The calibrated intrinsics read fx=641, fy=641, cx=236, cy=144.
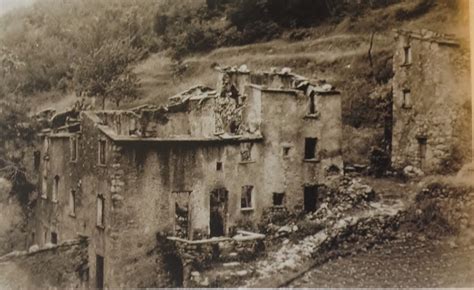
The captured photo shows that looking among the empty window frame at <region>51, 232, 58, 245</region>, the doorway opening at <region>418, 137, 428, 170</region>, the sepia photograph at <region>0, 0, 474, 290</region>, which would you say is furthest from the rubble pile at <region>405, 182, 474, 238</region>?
the empty window frame at <region>51, 232, 58, 245</region>

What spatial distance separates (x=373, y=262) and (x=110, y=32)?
3.39 meters

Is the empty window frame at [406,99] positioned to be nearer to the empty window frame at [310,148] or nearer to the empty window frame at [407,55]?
the empty window frame at [407,55]

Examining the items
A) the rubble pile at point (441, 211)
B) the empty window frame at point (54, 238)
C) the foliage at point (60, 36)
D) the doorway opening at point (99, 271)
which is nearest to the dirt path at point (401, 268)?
the rubble pile at point (441, 211)

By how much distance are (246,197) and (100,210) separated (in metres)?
1.48

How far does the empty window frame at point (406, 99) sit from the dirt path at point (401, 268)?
1.28 m

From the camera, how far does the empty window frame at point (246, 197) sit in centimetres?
649

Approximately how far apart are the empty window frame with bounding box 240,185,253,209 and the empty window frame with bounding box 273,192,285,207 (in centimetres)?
25

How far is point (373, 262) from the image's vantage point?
5.83 metres

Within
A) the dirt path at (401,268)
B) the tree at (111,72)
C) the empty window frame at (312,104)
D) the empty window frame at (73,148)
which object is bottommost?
the dirt path at (401,268)

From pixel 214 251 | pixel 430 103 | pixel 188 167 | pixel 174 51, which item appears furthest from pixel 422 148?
pixel 174 51

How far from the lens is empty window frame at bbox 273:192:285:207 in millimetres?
6435

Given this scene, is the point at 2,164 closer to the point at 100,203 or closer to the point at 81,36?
the point at 100,203

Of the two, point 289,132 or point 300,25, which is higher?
point 300,25

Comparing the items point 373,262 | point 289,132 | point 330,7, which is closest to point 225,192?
point 289,132
